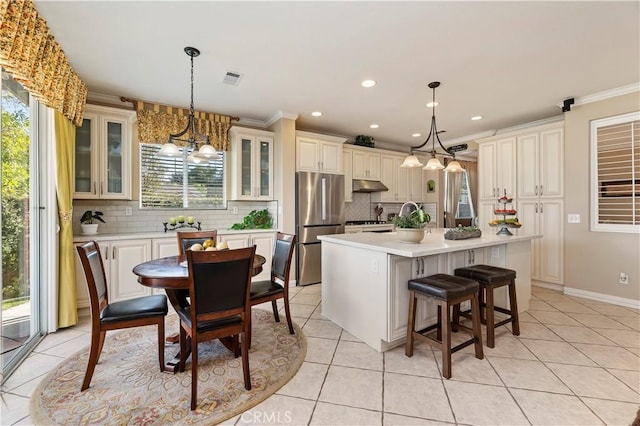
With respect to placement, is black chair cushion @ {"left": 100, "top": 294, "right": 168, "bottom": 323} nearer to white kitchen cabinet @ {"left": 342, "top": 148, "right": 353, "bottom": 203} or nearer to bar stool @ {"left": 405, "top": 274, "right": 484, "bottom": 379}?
bar stool @ {"left": 405, "top": 274, "right": 484, "bottom": 379}

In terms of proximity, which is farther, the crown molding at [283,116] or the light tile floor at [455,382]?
the crown molding at [283,116]

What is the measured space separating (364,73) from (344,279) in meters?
2.21

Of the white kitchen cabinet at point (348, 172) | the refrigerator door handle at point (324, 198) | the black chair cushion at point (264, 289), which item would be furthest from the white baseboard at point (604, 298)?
the black chair cushion at point (264, 289)

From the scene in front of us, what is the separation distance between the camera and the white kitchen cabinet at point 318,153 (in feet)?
15.2

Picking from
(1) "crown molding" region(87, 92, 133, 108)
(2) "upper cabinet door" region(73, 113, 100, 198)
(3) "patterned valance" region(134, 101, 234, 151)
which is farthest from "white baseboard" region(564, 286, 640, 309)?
(1) "crown molding" region(87, 92, 133, 108)

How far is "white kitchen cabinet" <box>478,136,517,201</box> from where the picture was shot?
15.3 feet

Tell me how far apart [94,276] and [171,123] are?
2699 millimetres

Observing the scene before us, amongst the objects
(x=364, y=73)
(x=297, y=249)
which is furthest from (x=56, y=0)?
(x=297, y=249)

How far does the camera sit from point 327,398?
1865 millimetres

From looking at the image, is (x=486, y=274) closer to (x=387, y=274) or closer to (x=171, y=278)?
(x=387, y=274)

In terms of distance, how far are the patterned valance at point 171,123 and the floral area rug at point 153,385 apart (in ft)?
8.63

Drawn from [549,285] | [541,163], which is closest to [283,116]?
[541,163]

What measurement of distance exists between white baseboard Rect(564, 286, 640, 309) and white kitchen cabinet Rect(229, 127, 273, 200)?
15.2ft

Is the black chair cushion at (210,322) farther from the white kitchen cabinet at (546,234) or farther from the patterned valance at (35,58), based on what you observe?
the white kitchen cabinet at (546,234)
